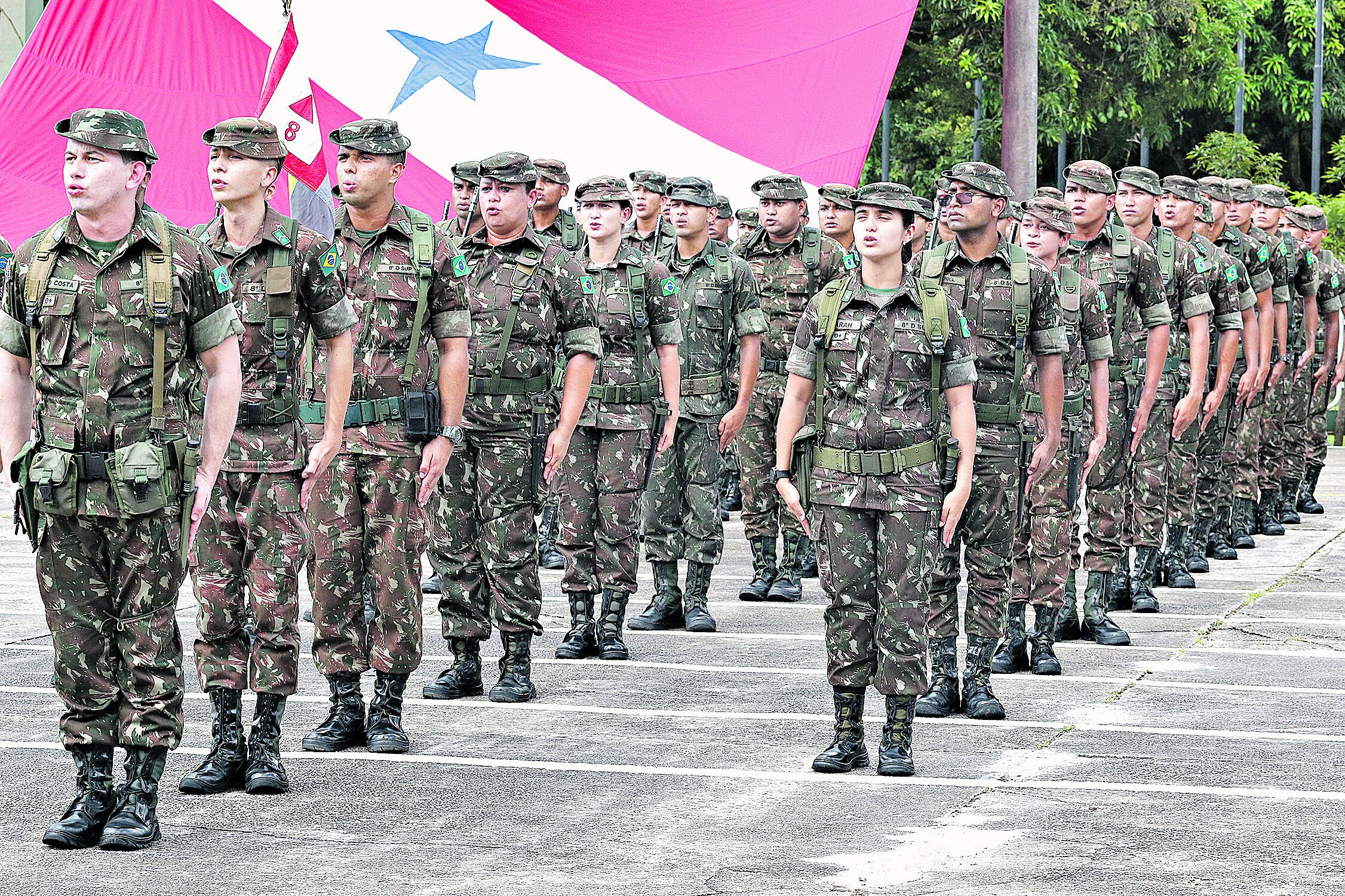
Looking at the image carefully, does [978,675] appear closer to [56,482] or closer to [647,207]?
[56,482]

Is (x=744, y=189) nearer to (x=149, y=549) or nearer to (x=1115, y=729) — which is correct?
(x=1115, y=729)

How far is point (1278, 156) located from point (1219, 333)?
23446mm

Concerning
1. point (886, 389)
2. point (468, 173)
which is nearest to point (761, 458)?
point (468, 173)

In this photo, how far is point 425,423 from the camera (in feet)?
25.1

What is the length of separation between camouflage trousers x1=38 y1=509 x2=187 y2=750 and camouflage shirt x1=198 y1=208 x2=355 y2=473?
0.77 m

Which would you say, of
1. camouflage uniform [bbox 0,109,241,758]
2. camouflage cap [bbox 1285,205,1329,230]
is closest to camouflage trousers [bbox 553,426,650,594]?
camouflage uniform [bbox 0,109,241,758]

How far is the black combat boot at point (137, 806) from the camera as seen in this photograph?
6145mm

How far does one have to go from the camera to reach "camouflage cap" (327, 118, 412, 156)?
763cm

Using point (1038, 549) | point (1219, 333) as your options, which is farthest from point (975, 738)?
point (1219, 333)

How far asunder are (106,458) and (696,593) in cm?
536

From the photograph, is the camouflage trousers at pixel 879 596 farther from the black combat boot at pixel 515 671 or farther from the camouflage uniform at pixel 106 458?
the camouflage uniform at pixel 106 458

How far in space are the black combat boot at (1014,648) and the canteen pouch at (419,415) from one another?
3142 mm

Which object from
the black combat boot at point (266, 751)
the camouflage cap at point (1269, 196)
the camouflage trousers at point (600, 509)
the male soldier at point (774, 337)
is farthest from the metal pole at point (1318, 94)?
the black combat boot at point (266, 751)

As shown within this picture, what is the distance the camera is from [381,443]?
299 inches
